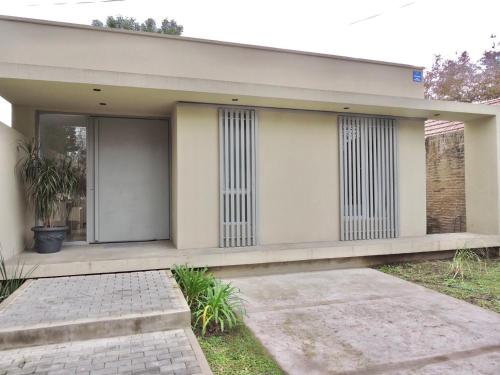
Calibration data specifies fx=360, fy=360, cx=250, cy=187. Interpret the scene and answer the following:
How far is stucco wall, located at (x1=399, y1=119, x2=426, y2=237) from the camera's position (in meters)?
7.14

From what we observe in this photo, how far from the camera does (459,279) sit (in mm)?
5516

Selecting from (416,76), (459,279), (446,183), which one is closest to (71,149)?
(459,279)

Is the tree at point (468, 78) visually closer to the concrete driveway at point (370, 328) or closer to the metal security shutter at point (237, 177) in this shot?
the metal security shutter at point (237, 177)

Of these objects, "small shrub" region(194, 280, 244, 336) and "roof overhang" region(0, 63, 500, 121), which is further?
"roof overhang" region(0, 63, 500, 121)

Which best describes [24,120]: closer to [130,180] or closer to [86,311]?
[130,180]

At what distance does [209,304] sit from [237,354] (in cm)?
74

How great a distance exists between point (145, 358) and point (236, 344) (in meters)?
0.90

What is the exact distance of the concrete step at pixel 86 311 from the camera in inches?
117

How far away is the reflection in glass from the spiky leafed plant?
47 centimetres

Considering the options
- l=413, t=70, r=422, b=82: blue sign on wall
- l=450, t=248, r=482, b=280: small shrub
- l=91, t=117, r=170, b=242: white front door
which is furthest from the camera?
l=413, t=70, r=422, b=82: blue sign on wall

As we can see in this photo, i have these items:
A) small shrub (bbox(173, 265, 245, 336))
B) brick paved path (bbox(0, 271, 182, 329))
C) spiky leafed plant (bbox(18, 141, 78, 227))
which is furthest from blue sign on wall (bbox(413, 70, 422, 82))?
spiky leafed plant (bbox(18, 141, 78, 227))

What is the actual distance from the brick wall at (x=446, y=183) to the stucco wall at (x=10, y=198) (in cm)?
909

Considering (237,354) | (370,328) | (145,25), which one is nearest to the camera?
(237,354)

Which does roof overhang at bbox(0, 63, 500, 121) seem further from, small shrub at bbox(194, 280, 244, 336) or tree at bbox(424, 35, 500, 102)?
tree at bbox(424, 35, 500, 102)
